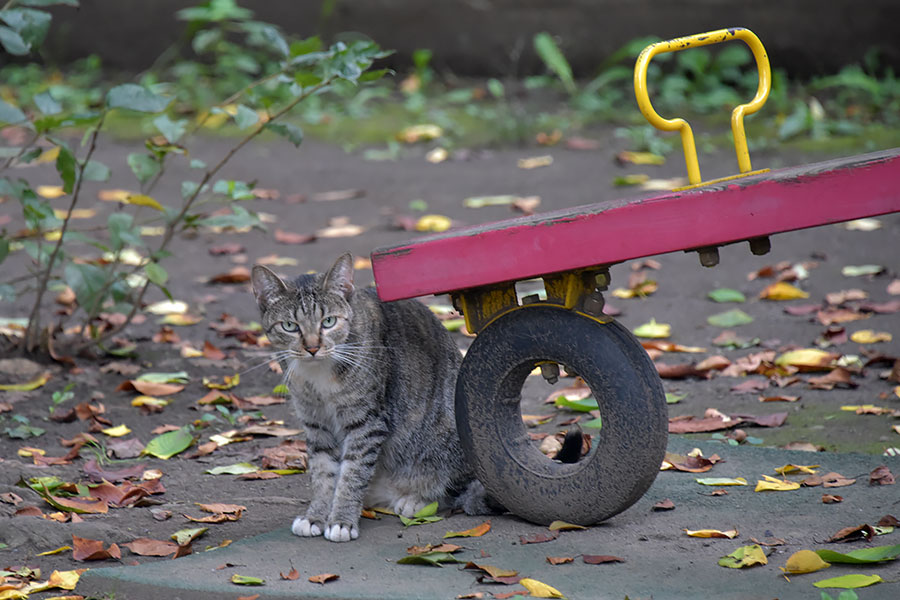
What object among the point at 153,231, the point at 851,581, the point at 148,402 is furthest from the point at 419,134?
the point at 851,581

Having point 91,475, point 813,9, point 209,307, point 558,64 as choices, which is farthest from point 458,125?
point 91,475

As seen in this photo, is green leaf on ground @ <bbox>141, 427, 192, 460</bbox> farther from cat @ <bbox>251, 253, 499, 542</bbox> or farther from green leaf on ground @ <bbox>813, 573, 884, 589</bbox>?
green leaf on ground @ <bbox>813, 573, 884, 589</bbox>

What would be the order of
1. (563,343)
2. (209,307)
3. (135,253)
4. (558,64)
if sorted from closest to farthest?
(563,343), (209,307), (135,253), (558,64)

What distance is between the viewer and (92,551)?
3.12 m

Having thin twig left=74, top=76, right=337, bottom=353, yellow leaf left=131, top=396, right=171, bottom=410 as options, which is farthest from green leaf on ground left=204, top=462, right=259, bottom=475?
thin twig left=74, top=76, right=337, bottom=353

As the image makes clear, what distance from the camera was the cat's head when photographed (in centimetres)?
342

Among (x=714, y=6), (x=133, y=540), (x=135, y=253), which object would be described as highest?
(x=714, y=6)

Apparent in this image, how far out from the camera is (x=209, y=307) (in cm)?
573

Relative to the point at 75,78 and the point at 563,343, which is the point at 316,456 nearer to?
the point at 563,343

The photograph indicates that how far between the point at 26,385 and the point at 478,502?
2253mm

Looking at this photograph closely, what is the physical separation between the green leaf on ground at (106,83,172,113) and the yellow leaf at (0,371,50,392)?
133 centimetres

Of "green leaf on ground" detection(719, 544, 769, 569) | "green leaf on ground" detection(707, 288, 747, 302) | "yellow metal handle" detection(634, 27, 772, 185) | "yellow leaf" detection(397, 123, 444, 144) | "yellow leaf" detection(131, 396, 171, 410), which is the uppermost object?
"yellow leaf" detection(397, 123, 444, 144)

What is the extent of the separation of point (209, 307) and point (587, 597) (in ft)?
11.6

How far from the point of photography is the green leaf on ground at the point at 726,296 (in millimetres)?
5508
